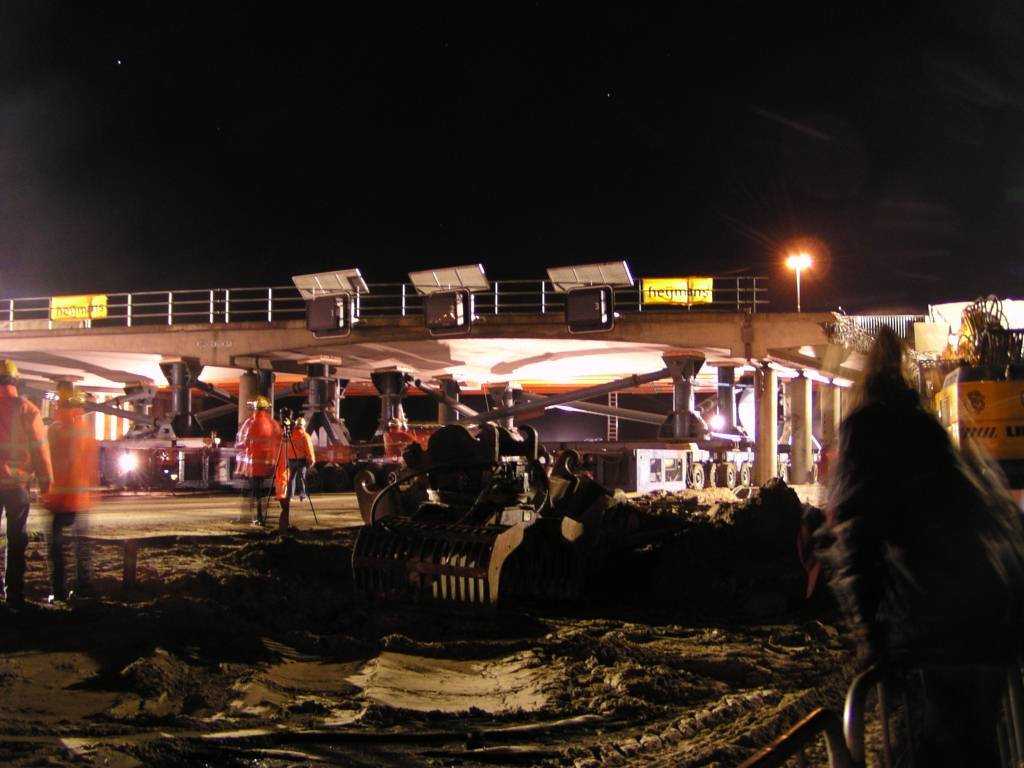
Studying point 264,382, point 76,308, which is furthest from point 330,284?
point 76,308

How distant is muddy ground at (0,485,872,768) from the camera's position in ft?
12.3

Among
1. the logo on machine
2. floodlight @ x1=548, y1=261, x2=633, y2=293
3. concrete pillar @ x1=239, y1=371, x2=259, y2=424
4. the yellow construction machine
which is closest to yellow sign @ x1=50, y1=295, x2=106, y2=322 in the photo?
concrete pillar @ x1=239, y1=371, x2=259, y2=424

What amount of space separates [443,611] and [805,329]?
63.6ft

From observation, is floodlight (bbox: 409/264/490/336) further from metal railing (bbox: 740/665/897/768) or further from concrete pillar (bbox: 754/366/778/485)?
metal railing (bbox: 740/665/897/768)

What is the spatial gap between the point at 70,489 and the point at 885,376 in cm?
609

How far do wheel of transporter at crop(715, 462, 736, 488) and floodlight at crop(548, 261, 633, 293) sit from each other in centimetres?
575

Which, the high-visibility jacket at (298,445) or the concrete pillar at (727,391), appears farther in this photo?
the concrete pillar at (727,391)

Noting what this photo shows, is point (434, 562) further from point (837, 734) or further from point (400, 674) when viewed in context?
point (837, 734)

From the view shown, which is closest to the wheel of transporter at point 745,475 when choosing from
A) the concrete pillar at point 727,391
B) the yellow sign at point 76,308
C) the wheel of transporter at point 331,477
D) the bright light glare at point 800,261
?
the concrete pillar at point 727,391

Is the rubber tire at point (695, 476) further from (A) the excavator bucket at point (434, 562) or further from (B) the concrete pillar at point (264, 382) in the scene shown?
(A) the excavator bucket at point (434, 562)

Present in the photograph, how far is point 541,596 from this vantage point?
759 centimetres

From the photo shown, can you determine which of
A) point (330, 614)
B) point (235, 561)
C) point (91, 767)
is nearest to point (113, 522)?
point (235, 561)

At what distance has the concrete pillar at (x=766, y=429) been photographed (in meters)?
24.9

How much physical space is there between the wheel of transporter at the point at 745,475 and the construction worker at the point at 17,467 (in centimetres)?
2139
